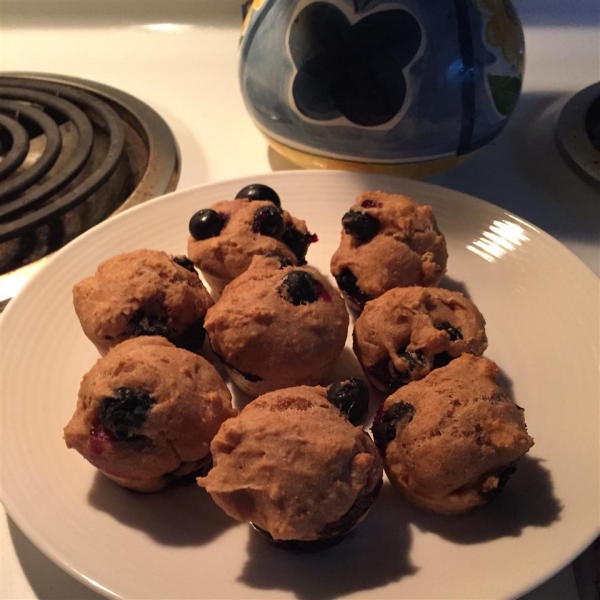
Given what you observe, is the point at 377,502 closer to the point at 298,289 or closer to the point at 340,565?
the point at 340,565

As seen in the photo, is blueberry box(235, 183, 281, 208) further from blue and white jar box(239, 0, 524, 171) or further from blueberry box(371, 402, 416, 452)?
blueberry box(371, 402, 416, 452)

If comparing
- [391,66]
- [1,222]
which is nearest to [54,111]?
[1,222]

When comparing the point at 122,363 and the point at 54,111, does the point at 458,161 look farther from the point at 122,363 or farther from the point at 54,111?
the point at 54,111

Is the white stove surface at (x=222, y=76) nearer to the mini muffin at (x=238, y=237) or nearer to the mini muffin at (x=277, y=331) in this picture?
the mini muffin at (x=238, y=237)

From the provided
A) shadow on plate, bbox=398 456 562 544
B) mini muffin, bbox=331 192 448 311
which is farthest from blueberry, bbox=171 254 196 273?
shadow on plate, bbox=398 456 562 544

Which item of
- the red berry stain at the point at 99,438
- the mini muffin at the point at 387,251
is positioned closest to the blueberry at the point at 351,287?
the mini muffin at the point at 387,251

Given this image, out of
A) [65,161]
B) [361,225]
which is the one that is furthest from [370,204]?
[65,161]
